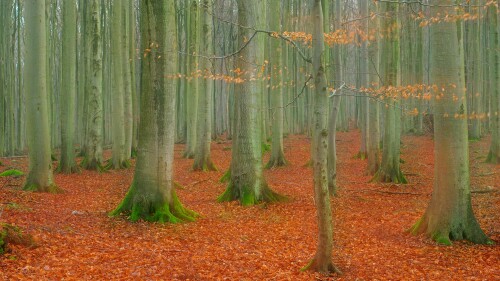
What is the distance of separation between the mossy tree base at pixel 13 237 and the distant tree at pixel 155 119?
254 cm

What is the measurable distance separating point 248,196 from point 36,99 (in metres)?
5.51

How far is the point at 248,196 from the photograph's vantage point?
1094cm

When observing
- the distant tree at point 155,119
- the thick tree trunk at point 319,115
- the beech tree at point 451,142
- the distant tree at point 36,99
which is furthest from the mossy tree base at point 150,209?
the beech tree at point 451,142

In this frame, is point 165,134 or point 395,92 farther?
point 165,134

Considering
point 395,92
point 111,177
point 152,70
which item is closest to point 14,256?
point 152,70

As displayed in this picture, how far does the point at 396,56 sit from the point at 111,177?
32.0 ft

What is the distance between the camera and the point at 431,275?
6.43 meters

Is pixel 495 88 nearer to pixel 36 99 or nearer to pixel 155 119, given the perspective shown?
pixel 155 119

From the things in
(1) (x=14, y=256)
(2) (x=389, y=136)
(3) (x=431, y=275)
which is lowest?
(3) (x=431, y=275)

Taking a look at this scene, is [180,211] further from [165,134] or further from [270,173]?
[270,173]

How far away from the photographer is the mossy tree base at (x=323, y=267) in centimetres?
618

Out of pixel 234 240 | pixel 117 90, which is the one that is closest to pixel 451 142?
pixel 234 240

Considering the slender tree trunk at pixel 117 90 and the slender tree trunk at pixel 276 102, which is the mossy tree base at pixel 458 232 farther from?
the slender tree trunk at pixel 117 90

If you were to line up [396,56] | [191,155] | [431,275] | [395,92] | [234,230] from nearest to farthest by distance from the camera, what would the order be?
[431,275], [395,92], [234,230], [396,56], [191,155]
